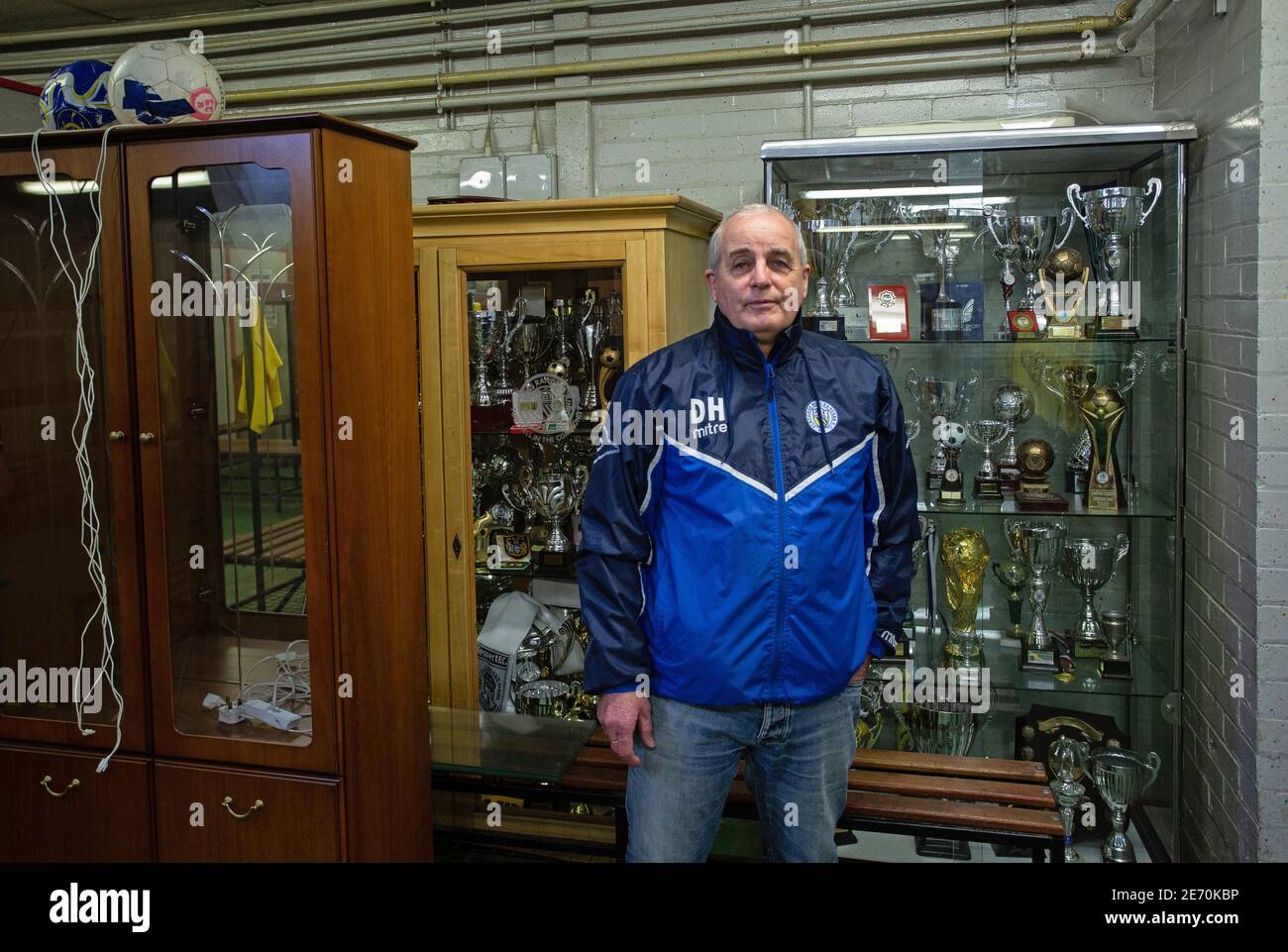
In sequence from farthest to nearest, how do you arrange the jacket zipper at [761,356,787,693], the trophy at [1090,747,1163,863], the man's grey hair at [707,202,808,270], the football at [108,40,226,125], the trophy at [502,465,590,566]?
the trophy at [502,465,590,566], the trophy at [1090,747,1163,863], the football at [108,40,226,125], the man's grey hair at [707,202,808,270], the jacket zipper at [761,356,787,693]

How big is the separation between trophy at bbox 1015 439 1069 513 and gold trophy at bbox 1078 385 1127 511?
10 centimetres

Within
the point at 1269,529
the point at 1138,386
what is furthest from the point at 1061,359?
the point at 1269,529

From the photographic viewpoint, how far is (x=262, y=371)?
99.9 inches

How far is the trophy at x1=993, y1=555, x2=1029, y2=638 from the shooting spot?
326cm

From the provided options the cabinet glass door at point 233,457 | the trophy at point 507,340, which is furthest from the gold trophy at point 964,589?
the cabinet glass door at point 233,457

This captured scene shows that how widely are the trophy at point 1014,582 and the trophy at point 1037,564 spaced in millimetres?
21

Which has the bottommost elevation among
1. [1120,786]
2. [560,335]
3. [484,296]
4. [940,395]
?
[1120,786]

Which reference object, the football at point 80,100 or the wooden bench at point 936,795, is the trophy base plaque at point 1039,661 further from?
the football at point 80,100

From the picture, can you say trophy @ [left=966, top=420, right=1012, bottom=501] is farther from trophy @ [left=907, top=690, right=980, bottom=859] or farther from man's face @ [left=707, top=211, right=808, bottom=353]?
man's face @ [left=707, top=211, right=808, bottom=353]

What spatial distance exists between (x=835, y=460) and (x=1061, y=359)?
4.60 ft

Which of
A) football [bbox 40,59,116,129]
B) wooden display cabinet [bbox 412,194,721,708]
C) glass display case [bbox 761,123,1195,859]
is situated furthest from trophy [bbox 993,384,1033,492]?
football [bbox 40,59,116,129]

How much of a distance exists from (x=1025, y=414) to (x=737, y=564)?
1588mm

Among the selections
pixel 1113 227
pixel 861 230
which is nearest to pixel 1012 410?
pixel 1113 227

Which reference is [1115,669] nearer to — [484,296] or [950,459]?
[950,459]
